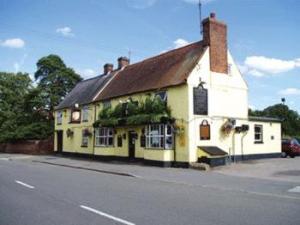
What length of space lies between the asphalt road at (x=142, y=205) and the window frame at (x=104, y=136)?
52.0 feet

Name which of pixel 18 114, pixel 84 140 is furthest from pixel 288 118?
pixel 18 114

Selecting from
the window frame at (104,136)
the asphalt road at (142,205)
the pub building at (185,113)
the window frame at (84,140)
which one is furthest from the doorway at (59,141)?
the asphalt road at (142,205)

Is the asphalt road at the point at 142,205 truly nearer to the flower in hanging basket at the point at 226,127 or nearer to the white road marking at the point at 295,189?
the white road marking at the point at 295,189

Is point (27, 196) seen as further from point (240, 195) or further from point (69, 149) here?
point (69, 149)

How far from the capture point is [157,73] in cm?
2691

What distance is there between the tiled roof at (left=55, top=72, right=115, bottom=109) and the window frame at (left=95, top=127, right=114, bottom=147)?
144 inches

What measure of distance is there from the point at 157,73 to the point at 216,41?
4822mm

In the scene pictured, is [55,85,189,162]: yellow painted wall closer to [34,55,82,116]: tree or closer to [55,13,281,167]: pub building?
[55,13,281,167]: pub building

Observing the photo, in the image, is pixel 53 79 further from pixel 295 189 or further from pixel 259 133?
pixel 295 189

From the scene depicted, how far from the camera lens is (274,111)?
2749 inches

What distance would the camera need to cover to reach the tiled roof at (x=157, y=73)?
24.3 meters

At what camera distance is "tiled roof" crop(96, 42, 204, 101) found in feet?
79.8

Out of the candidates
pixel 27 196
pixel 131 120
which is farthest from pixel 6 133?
pixel 27 196

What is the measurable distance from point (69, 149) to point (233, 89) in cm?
1873
